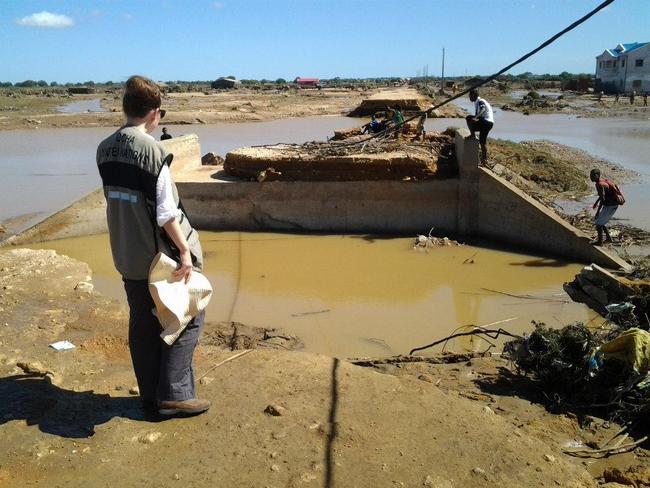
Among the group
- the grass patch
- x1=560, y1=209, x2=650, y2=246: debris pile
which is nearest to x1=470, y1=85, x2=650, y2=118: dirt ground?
the grass patch

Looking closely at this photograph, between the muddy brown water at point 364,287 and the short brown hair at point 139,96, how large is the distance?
158 inches

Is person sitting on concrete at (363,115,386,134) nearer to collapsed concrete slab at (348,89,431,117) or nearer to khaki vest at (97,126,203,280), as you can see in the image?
khaki vest at (97,126,203,280)

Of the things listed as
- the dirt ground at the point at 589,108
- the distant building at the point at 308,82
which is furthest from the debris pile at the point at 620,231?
the distant building at the point at 308,82

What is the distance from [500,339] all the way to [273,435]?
410cm

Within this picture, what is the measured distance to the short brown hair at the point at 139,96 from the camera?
9.73 feet

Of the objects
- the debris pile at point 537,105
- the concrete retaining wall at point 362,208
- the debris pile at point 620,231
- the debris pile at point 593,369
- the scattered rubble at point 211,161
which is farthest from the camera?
the debris pile at point 537,105

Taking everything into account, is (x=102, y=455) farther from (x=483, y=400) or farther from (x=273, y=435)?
(x=483, y=400)

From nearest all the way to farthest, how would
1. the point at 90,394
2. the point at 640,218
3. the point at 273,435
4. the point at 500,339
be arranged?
1. the point at 273,435
2. the point at 90,394
3. the point at 500,339
4. the point at 640,218

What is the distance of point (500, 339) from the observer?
6.61 meters

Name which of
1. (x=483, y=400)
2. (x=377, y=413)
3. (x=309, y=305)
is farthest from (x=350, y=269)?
(x=377, y=413)

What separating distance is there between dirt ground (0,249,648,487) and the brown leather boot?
0.18 feet

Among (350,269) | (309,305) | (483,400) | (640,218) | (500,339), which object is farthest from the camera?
(640,218)

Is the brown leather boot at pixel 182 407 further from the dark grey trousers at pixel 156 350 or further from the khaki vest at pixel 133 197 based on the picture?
the khaki vest at pixel 133 197

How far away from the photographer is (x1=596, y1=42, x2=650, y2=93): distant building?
53.0m
